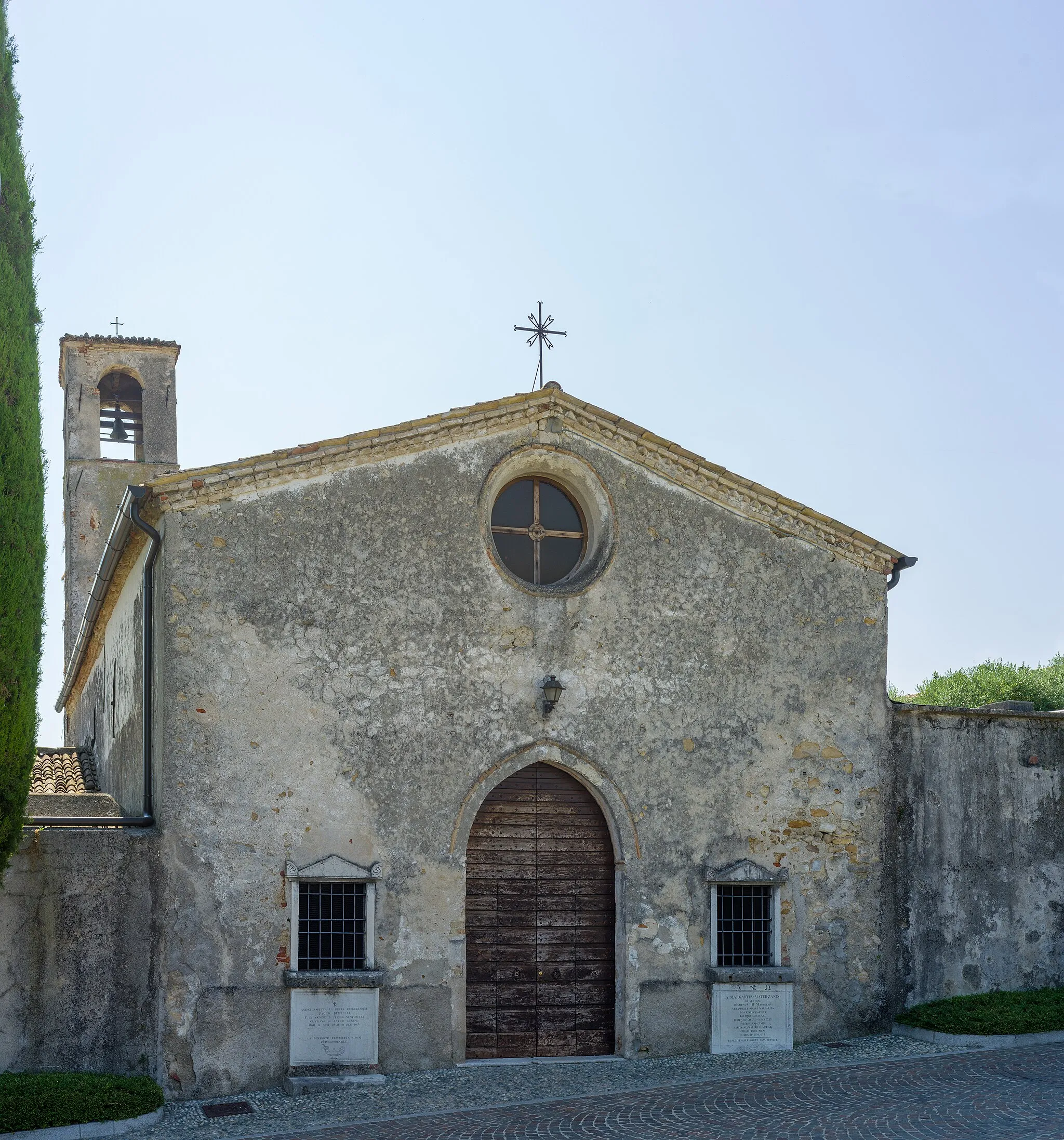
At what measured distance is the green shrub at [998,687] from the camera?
33531mm

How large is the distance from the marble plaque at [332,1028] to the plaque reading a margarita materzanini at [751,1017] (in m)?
3.59

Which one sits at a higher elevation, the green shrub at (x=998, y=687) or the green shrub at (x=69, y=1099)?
the green shrub at (x=998, y=687)

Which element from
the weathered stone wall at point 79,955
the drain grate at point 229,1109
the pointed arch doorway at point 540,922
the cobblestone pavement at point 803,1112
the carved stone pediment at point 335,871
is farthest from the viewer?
the pointed arch doorway at point 540,922

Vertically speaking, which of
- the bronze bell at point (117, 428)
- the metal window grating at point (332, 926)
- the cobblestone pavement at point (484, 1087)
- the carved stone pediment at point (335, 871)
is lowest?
the cobblestone pavement at point (484, 1087)

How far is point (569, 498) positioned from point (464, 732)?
9.46ft

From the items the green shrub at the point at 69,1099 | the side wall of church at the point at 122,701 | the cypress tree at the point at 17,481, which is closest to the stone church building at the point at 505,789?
the side wall of church at the point at 122,701

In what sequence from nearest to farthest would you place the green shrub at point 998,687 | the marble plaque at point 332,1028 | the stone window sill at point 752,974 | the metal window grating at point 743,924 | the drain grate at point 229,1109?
the drain grate at point 229,1109 → the marble plaque at point 332,1028 → the stone window sill at point 752,974 → the metal window grating at point 743,924 → the green shrub at point 998,687

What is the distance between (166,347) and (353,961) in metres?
14.5

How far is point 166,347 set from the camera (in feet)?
75.0

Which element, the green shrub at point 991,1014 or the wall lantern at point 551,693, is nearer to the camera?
the wall lantern at point 551,693

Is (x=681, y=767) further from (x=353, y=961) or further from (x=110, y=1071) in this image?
(x=110, y=1071)

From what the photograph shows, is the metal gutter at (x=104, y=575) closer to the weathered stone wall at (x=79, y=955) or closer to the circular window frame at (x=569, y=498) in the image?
the weathered stone wall at (x=79, y=955)

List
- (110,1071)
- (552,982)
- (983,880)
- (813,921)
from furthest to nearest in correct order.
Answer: (983,880) → (813,921) → (552,982) → (110,1071)

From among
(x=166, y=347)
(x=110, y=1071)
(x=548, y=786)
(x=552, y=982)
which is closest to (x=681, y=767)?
(x=548, y=786)
